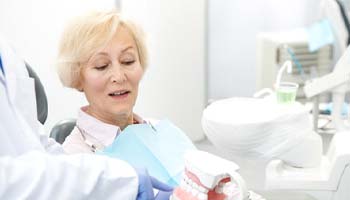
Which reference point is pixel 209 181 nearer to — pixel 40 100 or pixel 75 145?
pixel 75 145

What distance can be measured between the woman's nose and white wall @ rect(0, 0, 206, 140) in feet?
3.82

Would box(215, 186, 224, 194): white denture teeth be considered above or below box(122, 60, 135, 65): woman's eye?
below

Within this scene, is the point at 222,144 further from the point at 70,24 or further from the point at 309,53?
the point at 309,53

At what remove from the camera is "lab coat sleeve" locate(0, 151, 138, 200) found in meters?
0.87

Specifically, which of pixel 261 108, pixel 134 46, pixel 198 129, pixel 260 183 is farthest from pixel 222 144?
pixel 198 129

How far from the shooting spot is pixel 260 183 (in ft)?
9.91

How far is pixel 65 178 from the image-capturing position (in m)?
0.90

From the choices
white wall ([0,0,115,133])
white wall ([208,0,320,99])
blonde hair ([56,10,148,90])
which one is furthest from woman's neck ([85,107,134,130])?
white wall ([208,0,320,99])

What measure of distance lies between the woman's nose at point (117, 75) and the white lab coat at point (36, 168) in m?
0.38

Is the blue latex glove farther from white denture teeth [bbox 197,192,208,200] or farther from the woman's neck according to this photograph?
the woman's neck

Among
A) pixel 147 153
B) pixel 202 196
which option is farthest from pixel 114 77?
pixel 202 196

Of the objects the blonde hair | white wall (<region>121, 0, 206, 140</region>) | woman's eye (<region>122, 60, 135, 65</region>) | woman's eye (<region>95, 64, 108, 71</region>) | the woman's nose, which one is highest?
the blonde hair

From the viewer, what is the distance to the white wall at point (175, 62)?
10.8 feet

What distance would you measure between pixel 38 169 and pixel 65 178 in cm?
5
